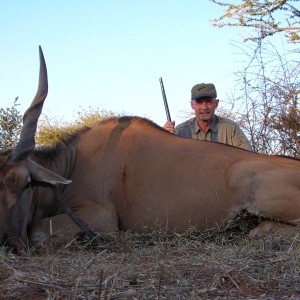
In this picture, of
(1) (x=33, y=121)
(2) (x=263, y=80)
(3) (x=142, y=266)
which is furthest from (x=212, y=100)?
(3) (x=142, y=266)

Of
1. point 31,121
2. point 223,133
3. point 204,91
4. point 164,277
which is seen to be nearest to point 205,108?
point 204,91

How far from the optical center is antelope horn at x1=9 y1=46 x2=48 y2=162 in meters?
3.61

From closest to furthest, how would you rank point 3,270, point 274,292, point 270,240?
point 274,292
point 3,270
point 270,240

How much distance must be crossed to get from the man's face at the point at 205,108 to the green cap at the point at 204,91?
0.14ft

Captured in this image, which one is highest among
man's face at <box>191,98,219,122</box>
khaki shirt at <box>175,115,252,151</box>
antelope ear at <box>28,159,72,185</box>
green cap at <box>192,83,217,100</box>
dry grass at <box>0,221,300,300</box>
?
green cap at <box>192,83,217,100</box>

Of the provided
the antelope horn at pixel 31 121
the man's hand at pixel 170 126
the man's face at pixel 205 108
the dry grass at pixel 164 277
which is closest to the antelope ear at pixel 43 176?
the antelope horn at pixel 31 121

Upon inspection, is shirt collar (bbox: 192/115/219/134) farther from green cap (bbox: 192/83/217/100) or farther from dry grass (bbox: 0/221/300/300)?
dry grass (bbox: 0/221/300/300)

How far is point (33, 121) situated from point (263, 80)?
11.5ft

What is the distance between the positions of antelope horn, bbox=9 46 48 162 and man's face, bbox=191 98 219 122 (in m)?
2.18

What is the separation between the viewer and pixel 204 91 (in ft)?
18.5

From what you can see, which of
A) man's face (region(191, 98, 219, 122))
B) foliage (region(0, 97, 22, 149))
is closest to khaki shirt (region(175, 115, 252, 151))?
man's face (region(191, 98, 219, 122))

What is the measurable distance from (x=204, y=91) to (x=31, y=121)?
2.36 meters

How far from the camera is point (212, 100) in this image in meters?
5.67

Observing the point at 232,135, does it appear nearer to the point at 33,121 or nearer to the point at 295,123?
the point at 295,123
